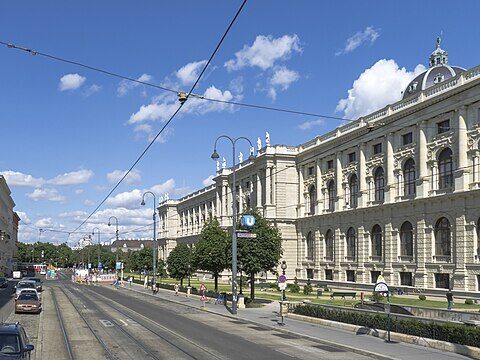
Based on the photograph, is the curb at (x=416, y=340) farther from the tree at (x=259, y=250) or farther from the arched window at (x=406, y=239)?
Result: the arched window at (x=406, y=239)

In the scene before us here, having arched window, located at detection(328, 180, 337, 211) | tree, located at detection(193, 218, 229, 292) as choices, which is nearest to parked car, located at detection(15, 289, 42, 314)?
tree, located at detection(193, 218, 229, 292)

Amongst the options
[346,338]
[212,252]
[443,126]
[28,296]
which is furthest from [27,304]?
[443,126]

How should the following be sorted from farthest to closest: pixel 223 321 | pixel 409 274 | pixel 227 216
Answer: pixel 227 216, pixel 409 274, pixel 223 321

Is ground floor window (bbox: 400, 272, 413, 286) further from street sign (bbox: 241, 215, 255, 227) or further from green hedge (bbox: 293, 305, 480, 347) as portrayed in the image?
green hedge (bbox: 293, 305, 480, 347)

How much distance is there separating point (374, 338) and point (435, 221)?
36375 millimetres

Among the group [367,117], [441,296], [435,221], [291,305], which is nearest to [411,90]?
[367,117]

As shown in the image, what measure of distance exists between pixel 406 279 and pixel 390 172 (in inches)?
474

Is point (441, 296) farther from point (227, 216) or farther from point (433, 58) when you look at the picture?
point (227, 216)

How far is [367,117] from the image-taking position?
74.2 metres

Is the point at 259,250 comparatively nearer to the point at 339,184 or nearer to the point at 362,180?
the point at 362,180

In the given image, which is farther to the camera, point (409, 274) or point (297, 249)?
point (297, 249)

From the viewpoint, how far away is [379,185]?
71.6m

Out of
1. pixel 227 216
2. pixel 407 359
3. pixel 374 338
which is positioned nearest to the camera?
pixel 407 359

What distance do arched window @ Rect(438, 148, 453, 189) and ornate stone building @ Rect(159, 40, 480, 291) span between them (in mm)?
99
